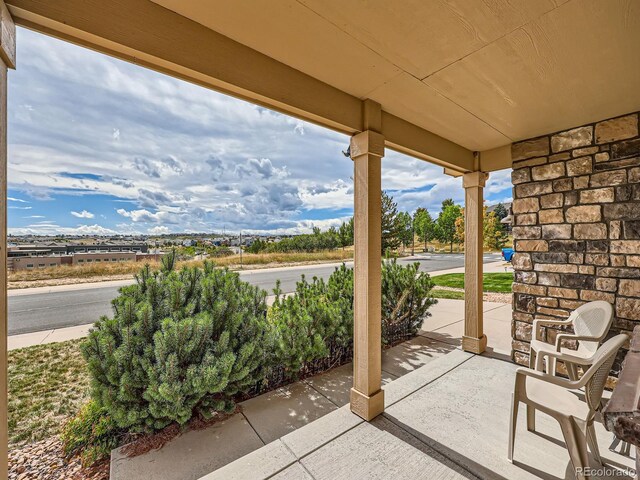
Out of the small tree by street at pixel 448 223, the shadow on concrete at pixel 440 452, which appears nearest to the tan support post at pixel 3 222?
the shadow on concrete at pixel 440 452

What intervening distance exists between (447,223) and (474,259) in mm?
28803

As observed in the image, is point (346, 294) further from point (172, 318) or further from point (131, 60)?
point (131, 60)

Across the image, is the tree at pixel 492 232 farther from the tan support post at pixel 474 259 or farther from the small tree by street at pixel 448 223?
the tan support post at pixel 474 259

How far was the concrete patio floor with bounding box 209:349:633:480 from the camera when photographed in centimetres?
171

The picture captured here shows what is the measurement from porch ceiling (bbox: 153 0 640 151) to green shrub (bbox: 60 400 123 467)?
2916 millimetres

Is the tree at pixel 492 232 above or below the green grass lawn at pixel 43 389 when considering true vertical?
above

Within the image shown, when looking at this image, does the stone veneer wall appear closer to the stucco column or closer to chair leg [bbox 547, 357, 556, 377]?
chair leg [bbox 547, 357, 556, 377]

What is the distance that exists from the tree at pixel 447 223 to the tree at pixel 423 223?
1.07 metres

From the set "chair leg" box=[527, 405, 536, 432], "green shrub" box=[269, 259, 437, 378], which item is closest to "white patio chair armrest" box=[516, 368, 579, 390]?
"chair leg" box=[527, 405, 536, 432]

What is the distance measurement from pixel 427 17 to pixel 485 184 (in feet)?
8.93

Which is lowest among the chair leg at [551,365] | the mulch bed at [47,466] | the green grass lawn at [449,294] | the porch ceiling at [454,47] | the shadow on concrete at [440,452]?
the mulch bed at [47,466]

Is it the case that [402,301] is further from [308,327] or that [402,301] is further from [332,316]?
[308,327]

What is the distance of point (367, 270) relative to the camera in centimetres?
224

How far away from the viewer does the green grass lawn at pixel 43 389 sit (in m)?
2.36
